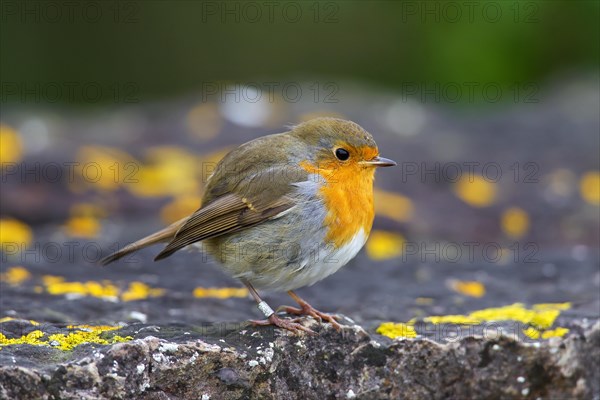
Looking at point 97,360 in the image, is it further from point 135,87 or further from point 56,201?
point 135,87

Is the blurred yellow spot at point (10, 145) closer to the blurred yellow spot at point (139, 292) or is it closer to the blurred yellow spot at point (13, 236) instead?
the blurred yellow spot at point (13, 236)

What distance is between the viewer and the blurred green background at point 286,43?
824 cm

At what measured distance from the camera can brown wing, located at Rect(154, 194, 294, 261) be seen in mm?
4395

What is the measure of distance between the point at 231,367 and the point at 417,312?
1289mm

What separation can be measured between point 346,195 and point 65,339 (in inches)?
63.3

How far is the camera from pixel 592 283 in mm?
4848

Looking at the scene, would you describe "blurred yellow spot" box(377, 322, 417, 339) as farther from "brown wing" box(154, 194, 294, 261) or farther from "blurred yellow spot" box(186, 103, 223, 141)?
"blurred yellow spot" box(186, 103, 223, 141)

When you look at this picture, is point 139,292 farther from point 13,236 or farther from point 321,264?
point 13,236

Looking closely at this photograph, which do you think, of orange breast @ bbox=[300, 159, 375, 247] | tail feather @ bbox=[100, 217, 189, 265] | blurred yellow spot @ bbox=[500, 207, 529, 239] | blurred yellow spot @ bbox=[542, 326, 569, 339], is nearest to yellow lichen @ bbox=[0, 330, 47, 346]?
tail feather @ bbox=[100, 217, 189, 265]

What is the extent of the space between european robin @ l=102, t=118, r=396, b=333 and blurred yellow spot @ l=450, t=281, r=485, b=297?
2.64ft

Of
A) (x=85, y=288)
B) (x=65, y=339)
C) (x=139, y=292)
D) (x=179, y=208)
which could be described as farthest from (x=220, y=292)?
(x=65, y=339)

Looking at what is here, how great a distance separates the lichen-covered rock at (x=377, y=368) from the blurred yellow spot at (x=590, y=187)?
9.57ft

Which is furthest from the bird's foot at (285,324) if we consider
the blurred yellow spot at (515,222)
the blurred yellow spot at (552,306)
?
the blurred yellow spot at (515,222)

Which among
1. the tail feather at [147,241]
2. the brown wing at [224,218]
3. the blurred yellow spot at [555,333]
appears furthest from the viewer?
the tail feather at [147,241]
